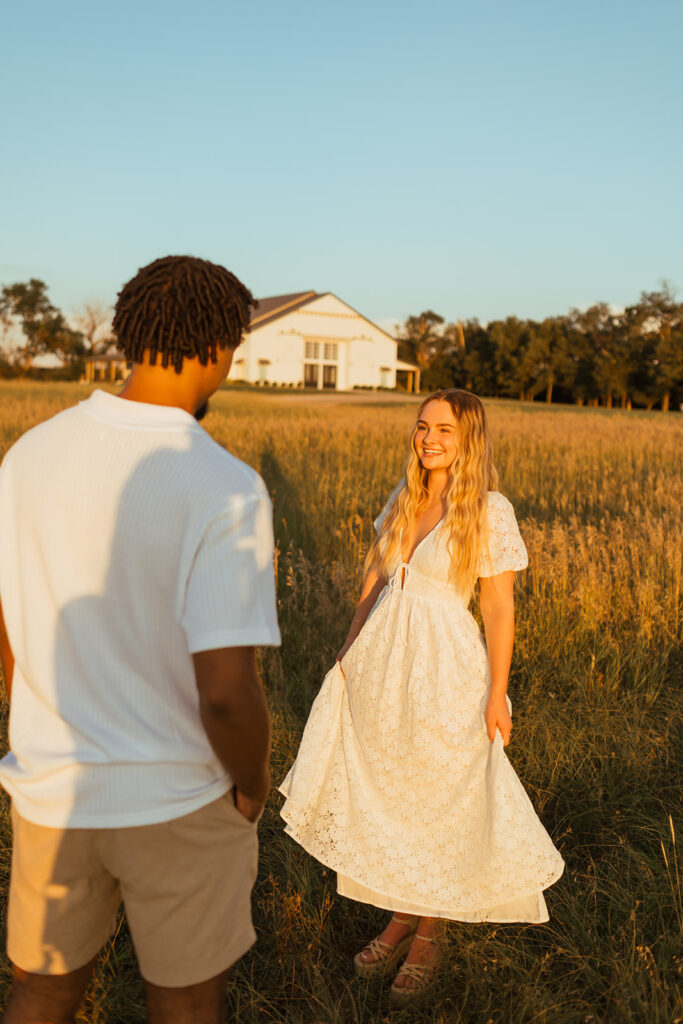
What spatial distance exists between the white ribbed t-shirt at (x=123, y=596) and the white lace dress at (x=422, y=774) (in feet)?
4.02

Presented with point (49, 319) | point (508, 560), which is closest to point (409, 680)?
point (508, 560)

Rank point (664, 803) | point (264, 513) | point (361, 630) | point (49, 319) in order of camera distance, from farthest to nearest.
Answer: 1. point (49, 319)
2. point (664, 803)
3. point (361, 630)
4. point (264, 513)

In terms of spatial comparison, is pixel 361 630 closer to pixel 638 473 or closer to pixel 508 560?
pixel 508 560

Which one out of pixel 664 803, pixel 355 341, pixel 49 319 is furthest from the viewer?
pixel 49 319

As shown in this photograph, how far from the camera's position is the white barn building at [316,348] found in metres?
61.1

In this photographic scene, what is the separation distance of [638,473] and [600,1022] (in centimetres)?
931

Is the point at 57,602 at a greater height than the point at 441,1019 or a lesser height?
greater

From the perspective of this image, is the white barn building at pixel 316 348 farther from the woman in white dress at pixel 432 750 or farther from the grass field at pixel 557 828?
the woman in white dress at pixel 432 750

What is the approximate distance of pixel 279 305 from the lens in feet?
219

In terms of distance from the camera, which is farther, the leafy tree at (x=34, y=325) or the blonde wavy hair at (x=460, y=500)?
the leafy tree at (x=34, y=325)

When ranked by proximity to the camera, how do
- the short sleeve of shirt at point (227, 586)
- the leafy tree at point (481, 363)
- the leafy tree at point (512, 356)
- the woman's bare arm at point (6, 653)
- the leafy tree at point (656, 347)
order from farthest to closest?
the leafy tree at point (481, 363) → the leafy tree at point (512, 356) → the leafy tree at point (656, 347) → the woman's bare arm at point (6, 653) → the short sleeve of shirt at point (227, 586)

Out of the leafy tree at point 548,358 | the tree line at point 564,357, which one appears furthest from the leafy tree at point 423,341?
the leafy tree at point 548,358

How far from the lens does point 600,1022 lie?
2.19 metres

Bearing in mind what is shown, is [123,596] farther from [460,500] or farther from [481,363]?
[481,363]
